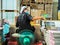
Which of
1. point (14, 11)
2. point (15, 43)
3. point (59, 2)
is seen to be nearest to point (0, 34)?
point (15, 43)

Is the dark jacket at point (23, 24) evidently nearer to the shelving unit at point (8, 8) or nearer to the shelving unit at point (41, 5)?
the shelving unit at point (8, 8)

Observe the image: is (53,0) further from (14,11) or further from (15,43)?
(15,43)

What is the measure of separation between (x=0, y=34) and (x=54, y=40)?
0.45m

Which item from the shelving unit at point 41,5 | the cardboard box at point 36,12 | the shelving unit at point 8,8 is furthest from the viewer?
the shelving unit at point 41,5

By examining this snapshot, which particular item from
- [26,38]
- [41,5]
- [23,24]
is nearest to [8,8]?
[41,5]

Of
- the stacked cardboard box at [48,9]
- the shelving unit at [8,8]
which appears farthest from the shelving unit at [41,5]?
the shelving unit at [8,8]

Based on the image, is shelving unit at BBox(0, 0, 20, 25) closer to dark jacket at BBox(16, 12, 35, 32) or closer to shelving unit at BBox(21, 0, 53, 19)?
shelving unit at BBox(21, 0, 53, 19)

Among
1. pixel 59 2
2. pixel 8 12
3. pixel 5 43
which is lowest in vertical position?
pixel 5 43

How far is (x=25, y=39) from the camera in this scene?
4.33 feet

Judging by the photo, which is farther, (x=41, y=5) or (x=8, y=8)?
(x=41, y=5)

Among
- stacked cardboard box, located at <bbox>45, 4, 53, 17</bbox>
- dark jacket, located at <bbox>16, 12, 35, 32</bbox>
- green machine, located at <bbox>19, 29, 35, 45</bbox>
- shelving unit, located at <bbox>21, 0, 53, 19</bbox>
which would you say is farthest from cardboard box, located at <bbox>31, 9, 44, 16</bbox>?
green machine, located at <bbox>19, 29, 35, 45</bbox>

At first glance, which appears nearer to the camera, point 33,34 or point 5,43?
point 33,34

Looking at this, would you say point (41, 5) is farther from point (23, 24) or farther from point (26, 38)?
point (26, 38)

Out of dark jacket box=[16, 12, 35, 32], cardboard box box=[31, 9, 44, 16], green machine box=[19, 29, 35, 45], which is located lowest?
green machine box=[19, 29, 35, 45]
